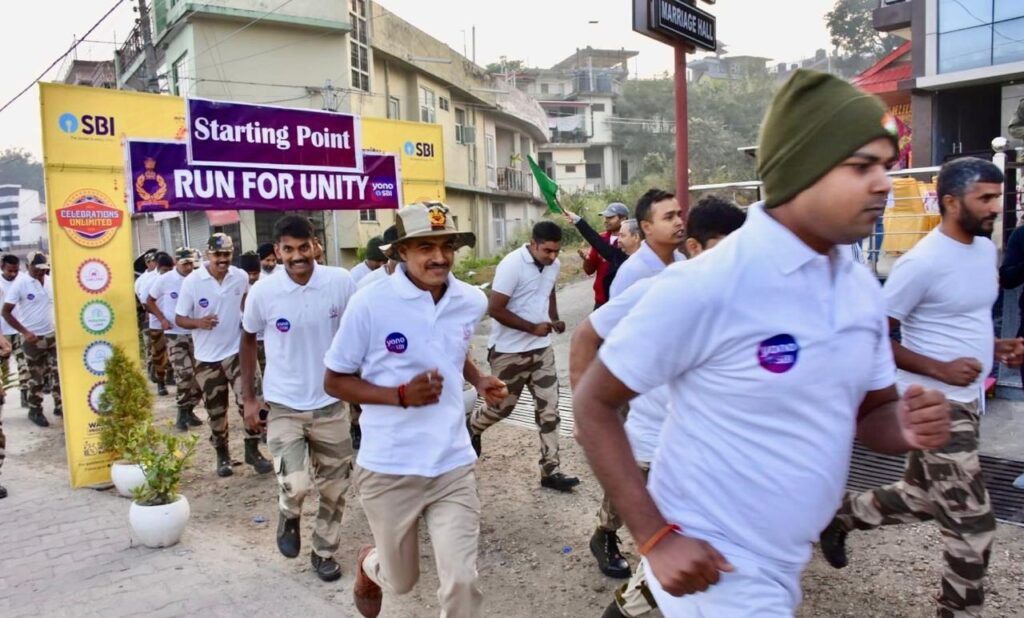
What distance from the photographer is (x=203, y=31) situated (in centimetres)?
2203

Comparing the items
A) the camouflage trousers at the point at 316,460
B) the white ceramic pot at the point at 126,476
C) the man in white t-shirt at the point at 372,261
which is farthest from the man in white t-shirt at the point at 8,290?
the camouflage trousers at the point at 316,460

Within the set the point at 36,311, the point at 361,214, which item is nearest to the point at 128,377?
the point at 36,311

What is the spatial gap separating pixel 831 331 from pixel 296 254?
3943 millimetres

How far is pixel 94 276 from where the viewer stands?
6.85 metres

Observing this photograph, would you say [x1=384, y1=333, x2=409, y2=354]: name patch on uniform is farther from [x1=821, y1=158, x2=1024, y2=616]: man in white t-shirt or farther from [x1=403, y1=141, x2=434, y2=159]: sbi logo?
[x1=403, y1=141, x2=434, y2=159]: sbi logo

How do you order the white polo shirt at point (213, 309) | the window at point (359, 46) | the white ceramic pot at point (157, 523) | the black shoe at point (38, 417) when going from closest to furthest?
the white ceramic pot at point (157, 523), the white polo shirt at point (213, 309), the black shoe at point (38, 417), the window at point (359, 46)

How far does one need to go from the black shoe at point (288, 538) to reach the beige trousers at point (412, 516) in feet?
5.02

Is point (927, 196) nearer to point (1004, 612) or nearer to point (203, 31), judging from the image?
point (1004, 612)

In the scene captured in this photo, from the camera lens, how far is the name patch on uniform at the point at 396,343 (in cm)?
356

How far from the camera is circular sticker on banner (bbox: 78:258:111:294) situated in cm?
679

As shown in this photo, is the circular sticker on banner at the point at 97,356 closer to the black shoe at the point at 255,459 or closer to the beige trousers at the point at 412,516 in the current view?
the black shoe at the point at 255,459

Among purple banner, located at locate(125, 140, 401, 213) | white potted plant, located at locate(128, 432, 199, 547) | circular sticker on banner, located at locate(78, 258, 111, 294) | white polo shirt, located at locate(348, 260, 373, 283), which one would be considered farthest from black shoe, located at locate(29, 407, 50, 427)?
white potted plant, located at locate(128, 432, 199, 547)

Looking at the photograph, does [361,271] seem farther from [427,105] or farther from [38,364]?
[427,105]

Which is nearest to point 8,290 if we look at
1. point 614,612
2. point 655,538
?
point 614,612
